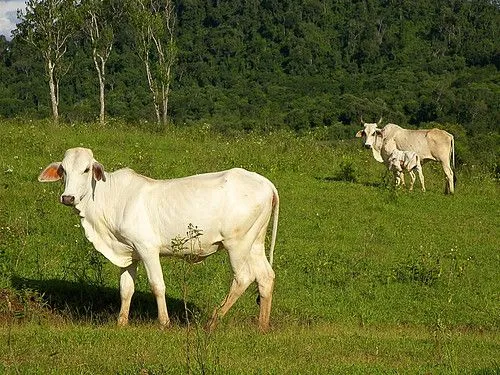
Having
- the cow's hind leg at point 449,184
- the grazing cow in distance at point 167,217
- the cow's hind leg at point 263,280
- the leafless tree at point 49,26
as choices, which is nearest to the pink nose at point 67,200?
the grazing cow in distance at point 167,217

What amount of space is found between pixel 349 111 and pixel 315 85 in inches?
1147

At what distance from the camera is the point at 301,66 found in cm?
10869

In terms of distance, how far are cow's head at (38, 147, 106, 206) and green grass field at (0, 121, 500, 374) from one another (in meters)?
1.40

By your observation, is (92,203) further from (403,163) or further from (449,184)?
(449,184)

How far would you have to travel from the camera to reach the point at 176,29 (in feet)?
400

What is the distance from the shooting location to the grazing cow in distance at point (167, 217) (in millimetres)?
8500

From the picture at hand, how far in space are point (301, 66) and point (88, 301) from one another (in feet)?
331

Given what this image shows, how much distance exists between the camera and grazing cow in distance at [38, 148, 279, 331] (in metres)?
8.50

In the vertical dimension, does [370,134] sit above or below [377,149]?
above

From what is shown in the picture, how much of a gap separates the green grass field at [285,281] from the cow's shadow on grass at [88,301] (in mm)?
26

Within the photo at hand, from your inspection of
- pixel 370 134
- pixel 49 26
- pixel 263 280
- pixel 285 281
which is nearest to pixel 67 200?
pixel 263 280

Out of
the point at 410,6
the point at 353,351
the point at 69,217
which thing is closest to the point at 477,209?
the point at 69,217

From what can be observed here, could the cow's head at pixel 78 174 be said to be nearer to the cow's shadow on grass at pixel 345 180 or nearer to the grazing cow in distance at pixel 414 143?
the cow's shadow on grass at pixel 345 180

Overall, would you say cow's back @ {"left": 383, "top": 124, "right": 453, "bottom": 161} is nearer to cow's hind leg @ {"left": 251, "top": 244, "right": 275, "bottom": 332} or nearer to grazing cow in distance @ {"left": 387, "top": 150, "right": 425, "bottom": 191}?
grazing cow in distance @ {"left": 387, "top": 150, "right": 425, "bottom": 191}
